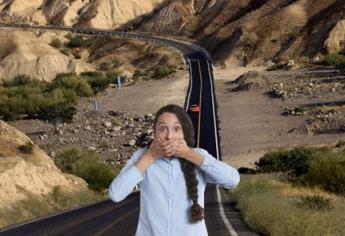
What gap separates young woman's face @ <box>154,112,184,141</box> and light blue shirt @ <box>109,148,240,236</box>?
142 millimetres

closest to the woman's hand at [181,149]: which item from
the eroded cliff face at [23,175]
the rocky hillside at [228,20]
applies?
the eroded cliff face at [23,175]

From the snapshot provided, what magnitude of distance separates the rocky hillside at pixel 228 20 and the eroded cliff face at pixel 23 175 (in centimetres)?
5895

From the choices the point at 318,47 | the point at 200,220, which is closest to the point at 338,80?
the point at 318,47

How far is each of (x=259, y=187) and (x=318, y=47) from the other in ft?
247

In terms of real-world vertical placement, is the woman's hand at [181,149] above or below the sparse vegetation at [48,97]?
above

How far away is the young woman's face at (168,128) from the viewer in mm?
4570

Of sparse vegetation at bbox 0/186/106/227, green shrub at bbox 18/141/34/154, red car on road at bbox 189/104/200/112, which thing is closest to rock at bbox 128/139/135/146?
red car on road at bbox 189/104/200/112

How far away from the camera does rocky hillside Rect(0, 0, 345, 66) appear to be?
102500 millimetres

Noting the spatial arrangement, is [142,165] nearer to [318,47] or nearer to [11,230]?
[11,230]

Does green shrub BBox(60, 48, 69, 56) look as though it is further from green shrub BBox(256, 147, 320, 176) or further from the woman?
the woman

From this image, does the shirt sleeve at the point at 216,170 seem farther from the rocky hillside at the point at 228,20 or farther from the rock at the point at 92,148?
the rocky hillside at the point at 228,20

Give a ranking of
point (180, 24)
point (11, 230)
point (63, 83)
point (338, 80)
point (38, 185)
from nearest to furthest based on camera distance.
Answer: point (11, 230) < point (38, 185) < point (338, 80) < point (63, 83) < point (180, 24)

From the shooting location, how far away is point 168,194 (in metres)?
4.64

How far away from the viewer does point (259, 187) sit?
1036 inches
